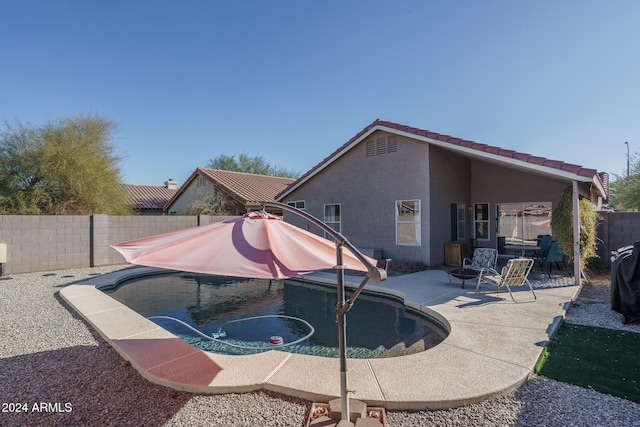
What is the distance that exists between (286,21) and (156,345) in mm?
11124

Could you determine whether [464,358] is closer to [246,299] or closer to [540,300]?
[540,300]

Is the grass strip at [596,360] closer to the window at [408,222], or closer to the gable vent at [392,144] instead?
the window at [408,222]

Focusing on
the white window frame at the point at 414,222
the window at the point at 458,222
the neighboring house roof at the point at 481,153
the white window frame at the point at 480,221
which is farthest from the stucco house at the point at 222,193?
the white window frame at the point at 480,221

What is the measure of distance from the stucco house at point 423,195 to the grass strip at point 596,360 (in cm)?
676

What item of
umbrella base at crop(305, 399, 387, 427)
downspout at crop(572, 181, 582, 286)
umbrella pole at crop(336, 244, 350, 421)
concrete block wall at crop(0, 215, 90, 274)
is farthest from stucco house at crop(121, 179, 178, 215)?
downspout at crop(572, 181, 582, 286)

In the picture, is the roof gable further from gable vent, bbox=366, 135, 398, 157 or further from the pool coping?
the pool coping

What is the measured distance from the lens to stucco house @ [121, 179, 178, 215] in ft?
87.2

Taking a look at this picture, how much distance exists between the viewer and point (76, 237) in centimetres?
1364

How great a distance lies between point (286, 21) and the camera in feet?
37.2

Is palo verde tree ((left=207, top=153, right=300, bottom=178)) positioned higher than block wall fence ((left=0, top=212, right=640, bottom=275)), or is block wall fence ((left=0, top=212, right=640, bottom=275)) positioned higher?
palo verde tree ((left=207, top=153, right=300, bottom=178))

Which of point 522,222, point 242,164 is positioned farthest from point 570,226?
point 242,164

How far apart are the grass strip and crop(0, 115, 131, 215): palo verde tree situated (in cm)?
1841

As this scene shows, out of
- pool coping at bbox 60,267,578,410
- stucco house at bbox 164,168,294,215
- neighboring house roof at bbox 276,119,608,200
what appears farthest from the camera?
stucco house at bbox 164,168,294,215

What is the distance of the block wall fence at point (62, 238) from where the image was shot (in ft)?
40.4
